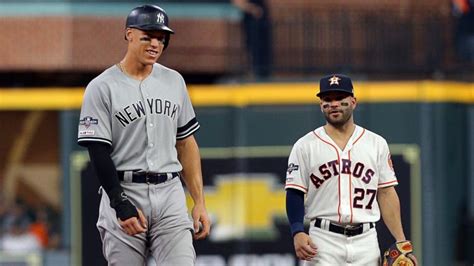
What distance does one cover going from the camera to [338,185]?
28.1 ft

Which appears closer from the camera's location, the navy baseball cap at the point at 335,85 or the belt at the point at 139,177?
the belt at the point at 139,177

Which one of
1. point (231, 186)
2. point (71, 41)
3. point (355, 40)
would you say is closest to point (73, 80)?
point (71, 41)

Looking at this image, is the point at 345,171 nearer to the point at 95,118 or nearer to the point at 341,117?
the point at 341,117

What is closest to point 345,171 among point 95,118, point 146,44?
point 146,44

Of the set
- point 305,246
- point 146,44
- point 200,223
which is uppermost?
point 146,44

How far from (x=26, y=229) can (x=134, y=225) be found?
10.4m

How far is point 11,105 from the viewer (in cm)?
1820

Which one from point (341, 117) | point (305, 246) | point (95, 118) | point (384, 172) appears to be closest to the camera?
point (95, 118)

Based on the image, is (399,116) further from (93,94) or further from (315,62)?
(93,94)

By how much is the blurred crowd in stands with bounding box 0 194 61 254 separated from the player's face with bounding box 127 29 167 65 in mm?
10251

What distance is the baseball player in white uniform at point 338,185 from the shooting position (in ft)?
28.0

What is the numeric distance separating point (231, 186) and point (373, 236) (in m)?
9.41

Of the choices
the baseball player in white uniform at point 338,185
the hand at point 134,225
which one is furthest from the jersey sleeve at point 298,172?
the hand at point 134,225

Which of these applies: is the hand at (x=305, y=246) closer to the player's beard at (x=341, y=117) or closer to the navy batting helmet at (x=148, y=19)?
the player's beard at (x=341, y=117)
